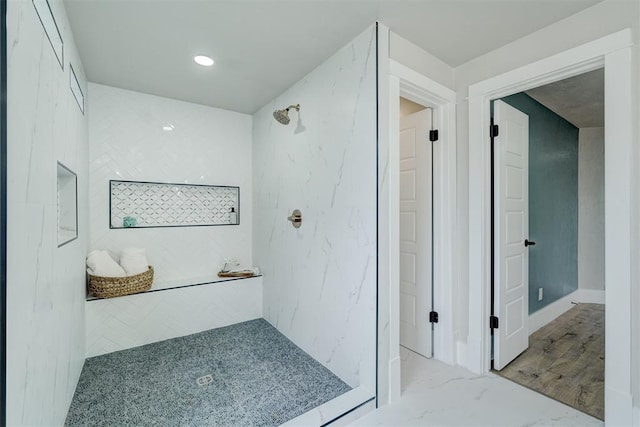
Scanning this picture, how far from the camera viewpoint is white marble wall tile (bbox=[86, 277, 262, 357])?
8.20ft

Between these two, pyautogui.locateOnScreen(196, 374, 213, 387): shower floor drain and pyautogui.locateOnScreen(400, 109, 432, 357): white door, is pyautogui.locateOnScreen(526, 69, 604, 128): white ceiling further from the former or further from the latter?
pyautogui.locateOnScreen(196, 374, 213, 387): shower floor drain

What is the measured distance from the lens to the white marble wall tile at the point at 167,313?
2498 mm

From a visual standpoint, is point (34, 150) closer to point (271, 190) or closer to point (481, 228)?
point (271, 190)

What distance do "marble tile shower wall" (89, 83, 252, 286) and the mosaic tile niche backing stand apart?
0.07 metres

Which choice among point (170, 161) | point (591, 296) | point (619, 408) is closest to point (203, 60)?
point (170, 161)

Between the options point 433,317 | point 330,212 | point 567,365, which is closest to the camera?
point 330,212

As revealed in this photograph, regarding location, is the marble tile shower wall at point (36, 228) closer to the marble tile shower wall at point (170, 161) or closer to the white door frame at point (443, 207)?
the marble tile shower wall at point (170, 161)

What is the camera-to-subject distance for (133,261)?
266 cm

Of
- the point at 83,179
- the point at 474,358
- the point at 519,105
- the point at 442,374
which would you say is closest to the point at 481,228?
the point at 474,358

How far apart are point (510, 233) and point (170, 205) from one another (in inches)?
127

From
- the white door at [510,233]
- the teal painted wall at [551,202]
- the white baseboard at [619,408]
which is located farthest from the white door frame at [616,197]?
the teal painted wall at [551,202]

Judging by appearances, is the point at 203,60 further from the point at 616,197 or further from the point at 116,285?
the point at 616,197

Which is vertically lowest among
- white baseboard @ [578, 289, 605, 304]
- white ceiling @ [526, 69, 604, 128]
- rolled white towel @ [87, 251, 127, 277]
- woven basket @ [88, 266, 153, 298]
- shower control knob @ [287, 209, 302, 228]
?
white baseboard @ [578, 289, 605, 304]

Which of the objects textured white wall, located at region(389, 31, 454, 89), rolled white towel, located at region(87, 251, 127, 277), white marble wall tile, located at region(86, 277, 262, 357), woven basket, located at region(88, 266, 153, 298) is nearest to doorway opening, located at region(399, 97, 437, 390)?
textured white wall, located at region(389, 31, 454, 89)
